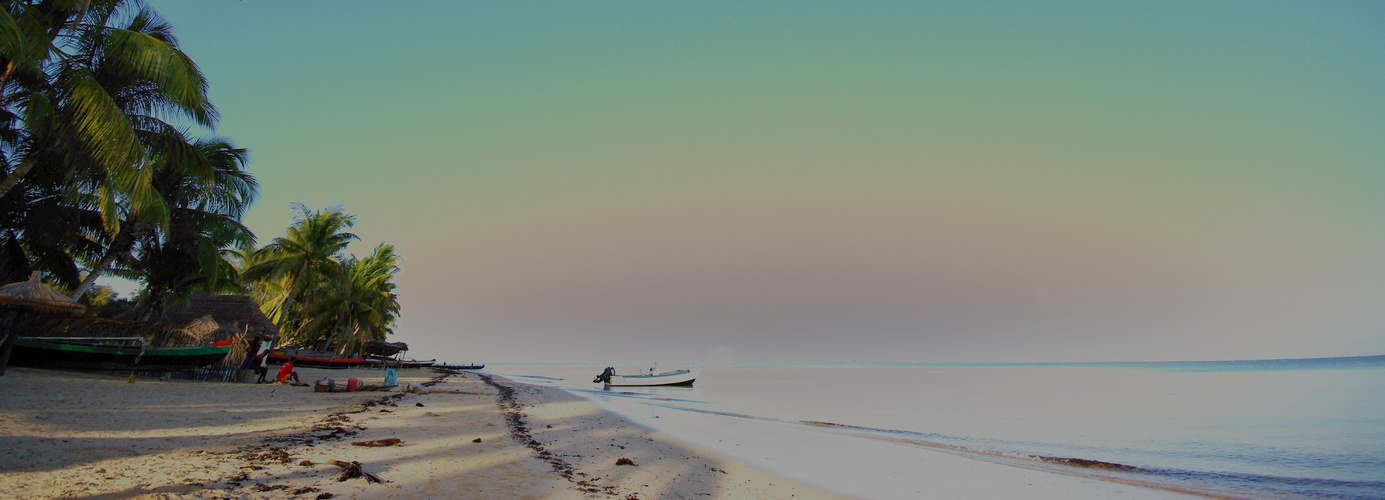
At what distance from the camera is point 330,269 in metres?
28.8

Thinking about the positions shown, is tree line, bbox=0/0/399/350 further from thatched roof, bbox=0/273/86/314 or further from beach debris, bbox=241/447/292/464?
beach debris, bbox=241/447/292/464

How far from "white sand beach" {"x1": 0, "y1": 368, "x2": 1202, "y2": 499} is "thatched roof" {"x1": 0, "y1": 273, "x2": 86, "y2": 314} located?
4.14 ft

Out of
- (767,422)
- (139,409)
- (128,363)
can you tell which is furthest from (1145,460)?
(128,363)

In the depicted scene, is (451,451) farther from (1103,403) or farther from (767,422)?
(1103,403)

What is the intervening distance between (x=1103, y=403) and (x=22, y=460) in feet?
114

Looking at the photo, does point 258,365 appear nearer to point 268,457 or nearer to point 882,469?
point 268,457

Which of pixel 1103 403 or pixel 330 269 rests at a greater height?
pixel 330 269

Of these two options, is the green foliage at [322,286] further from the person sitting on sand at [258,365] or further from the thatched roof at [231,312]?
the person sitting on sand at [258,365]

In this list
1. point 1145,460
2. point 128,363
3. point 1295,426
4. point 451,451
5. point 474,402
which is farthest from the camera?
point 1295,426

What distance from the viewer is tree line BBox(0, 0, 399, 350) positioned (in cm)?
846

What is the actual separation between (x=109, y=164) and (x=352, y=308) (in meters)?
33.5

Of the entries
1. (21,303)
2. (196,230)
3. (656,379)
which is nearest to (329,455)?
(21,303)

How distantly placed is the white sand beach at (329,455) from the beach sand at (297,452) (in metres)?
0.02

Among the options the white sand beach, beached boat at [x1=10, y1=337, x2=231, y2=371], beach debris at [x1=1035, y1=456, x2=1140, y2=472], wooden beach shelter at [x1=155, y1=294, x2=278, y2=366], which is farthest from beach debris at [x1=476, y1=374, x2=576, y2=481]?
wooden beach shelter at [x1=155, y1=294, x2=278, y2=366]
